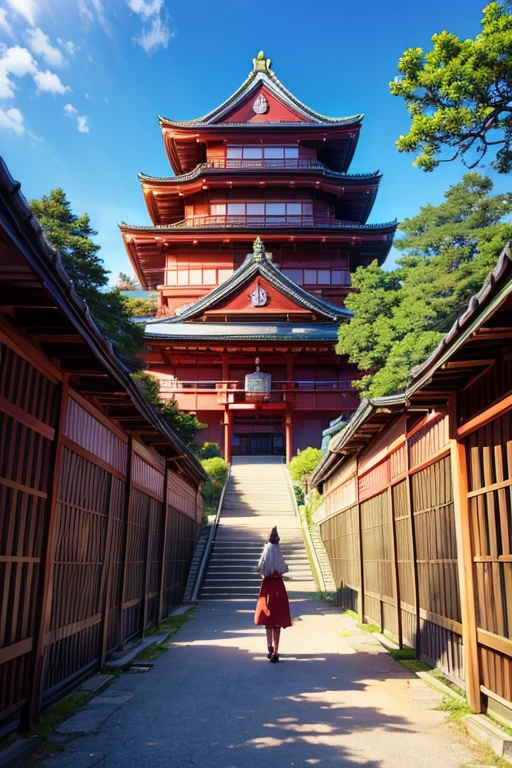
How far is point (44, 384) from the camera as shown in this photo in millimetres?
5859

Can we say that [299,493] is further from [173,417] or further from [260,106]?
[260,106]

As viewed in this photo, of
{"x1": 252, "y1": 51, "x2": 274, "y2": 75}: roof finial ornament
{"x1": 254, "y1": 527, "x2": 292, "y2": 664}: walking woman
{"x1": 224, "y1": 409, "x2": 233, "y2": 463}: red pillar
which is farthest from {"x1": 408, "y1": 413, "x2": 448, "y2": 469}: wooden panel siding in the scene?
{"x1": 252, "y1": 51, "x2": 274, "y2": 75}: roof finial ornament

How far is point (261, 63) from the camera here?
40.3 meters

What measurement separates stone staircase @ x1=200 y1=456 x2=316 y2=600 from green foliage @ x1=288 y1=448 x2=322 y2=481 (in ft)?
2.26

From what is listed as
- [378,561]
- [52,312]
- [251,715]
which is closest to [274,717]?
[251,715]

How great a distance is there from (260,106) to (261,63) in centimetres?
297

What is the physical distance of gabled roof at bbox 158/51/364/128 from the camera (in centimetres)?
3809

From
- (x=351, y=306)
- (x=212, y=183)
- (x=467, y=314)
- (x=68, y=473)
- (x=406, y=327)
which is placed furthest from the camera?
(x=212, y=183)

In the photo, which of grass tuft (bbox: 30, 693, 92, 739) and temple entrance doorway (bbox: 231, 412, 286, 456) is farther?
temple entrance doorway (bbox: 231, 412, 286, 456)

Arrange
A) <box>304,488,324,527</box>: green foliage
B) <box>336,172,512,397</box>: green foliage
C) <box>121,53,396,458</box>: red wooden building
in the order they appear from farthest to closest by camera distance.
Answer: <box>121,53,396,458</box>: red wooden building
<box>304,488,324,527</box>: green foliage
<box>336,172,512,397</box>: green foliage

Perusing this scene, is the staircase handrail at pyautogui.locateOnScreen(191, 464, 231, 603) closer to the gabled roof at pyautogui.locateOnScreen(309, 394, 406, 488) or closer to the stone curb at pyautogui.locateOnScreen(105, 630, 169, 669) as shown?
the gabled roof at pyautogui.locateOnScreen(309, 394, 406, 488)

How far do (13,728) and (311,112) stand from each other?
38.7 metres

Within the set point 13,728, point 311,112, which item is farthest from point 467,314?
point 311,112

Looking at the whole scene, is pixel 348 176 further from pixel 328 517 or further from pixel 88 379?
pixel 88 379
